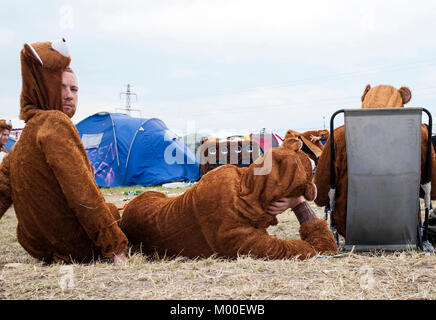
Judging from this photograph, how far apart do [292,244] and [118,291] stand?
117cm

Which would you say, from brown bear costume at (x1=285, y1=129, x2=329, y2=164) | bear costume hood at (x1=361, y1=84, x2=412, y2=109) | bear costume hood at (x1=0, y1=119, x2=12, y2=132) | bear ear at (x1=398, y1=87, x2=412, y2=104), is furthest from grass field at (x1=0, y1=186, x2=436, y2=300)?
bear costume hood at (x1=0, y1=119, x2=12, y2=132)

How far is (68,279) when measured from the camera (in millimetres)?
2168

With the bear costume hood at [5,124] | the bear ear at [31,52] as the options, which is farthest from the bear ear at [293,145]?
the bear costume hood at [5,124]

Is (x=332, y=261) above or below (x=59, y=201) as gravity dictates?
below

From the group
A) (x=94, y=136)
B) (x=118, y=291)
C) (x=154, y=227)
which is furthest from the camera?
(x=94, y=136)

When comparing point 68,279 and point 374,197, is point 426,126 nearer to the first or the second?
point 374,197

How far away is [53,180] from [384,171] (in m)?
2.18

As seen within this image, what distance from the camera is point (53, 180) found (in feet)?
8.53

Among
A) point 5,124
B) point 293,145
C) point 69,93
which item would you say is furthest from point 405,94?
point 5,124

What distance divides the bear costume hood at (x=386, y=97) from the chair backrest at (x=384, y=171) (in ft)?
2.27

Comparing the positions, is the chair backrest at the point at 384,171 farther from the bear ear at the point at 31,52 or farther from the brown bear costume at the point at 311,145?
the brown bear costume at the point at 311,145

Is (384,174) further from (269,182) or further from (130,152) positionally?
(130,152)

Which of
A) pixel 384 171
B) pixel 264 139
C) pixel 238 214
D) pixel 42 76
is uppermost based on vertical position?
pixel 42 76
